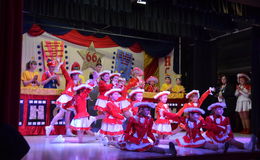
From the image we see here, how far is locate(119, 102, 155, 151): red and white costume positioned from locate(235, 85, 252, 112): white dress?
432 centimetres

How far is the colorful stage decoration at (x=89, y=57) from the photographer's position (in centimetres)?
953

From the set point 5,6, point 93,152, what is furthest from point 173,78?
point 5,6

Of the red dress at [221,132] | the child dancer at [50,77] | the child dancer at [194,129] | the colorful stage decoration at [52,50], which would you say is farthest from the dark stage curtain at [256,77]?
the colorful stage decoration at [52,50]

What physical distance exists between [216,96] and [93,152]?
541cm

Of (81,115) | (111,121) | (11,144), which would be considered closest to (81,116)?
(81,115)

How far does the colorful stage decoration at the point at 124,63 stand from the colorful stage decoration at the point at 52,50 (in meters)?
1.84

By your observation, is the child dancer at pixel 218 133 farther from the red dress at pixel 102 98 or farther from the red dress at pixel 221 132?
the red dress at pixel 102 98

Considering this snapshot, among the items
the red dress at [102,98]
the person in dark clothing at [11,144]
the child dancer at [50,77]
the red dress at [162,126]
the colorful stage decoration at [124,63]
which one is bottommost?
the red dress at [162,126]

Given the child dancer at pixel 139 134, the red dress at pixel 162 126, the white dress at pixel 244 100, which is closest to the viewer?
the child dancer at pixel 139 134

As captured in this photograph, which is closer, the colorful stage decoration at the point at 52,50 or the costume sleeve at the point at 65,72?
the costume sleeve at the point at 65,72

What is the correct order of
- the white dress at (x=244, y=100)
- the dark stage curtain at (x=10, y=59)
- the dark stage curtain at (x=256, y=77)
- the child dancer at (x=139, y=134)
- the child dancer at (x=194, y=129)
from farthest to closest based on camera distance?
1. the white dress at (x=244, y=100)
2. the dark stage curtain at (x=256, y=77)
3. the child dancer at (x=194, y=129)
4. the child dancer at (x=139, y=134)
5. the dark stage curtain at (x=10, y=59)

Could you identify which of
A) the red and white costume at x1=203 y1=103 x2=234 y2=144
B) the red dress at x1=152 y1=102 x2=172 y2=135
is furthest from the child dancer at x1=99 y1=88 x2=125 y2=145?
the red and white costume at x1=203 y1=103 x2=234 y2=144

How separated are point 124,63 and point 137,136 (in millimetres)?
5794

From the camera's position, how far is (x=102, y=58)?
9.89 m
